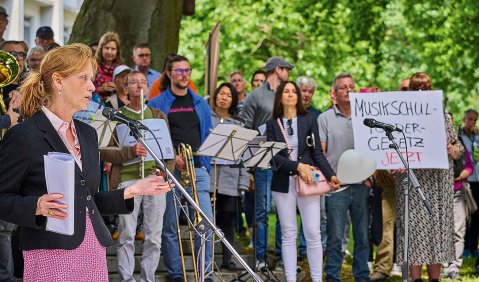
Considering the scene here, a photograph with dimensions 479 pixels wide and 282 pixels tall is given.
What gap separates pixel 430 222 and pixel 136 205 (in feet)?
10.9

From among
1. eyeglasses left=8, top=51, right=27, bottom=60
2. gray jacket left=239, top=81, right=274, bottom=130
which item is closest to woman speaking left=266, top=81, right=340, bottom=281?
gray jacket left=239, top=81, right=274, bottom=130

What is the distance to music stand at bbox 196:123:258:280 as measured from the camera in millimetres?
11109

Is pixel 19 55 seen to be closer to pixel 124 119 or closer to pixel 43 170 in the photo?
pixel 124 119

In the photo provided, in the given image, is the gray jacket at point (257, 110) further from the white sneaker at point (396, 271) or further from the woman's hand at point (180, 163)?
the white sneaker at point (396, 271)

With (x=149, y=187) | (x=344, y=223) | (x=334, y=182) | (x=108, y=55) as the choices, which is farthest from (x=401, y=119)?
(x=149, y=187)

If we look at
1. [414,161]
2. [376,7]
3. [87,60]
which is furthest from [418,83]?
Result: [376,7]

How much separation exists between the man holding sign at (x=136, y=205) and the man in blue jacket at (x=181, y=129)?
0.54 m

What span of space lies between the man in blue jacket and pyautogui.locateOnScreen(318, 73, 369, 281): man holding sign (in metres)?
1.43

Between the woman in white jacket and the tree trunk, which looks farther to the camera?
the tree trunk

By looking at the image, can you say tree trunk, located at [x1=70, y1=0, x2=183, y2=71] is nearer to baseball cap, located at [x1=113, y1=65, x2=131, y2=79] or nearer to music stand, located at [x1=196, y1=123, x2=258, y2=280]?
baseball cap, located at [x1=113, y1=65, x2=131, y2=79]

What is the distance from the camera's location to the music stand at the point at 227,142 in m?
11.1

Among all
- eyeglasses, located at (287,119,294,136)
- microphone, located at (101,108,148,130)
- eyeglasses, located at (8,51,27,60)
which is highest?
eyeglasses, located at (8,51,27,60)

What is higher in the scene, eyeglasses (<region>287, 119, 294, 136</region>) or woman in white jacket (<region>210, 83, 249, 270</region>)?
eyeglasses (<region>287, 119, 294, 136</region>)

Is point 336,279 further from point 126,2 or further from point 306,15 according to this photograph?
point 306,15
